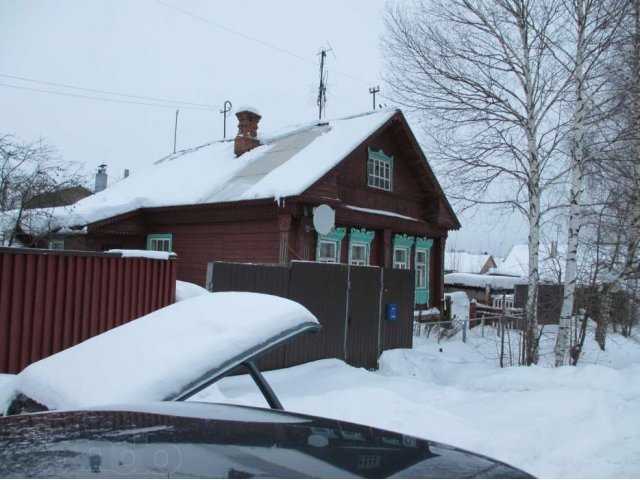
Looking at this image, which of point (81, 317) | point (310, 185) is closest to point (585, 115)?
point (310, 185)

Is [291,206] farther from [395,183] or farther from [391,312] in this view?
[395,183]

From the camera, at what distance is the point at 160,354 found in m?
2.58

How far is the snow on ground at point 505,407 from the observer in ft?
15.9

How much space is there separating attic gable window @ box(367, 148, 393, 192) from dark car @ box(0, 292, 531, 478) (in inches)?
522

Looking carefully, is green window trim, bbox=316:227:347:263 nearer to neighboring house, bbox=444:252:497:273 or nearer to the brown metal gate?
the brown metal gate

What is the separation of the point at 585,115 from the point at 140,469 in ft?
32.2

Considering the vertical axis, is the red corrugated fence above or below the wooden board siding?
below

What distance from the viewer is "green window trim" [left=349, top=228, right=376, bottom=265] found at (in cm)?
1520

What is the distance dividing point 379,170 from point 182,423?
49.2ft

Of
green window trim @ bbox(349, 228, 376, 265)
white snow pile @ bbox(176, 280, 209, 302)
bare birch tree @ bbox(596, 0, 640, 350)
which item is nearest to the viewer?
white snow pile @ bbox(176, 280, 209, 302)

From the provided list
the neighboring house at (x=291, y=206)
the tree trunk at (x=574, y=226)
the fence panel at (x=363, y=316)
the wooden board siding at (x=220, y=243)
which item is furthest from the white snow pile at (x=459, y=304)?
the tree trunk at (x=574, y=226)

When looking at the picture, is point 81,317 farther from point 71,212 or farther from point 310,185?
point 71,212

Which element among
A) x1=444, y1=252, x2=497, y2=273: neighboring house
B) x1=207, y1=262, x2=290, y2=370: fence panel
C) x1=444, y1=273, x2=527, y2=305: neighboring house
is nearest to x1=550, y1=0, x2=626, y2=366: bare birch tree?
x1=207, y1=262, x2=290, y2=370: fence panel

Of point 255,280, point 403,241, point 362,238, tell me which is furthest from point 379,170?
point 255,280
